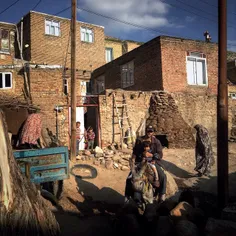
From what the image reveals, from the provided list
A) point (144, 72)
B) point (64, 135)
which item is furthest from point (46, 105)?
point (144, 72)

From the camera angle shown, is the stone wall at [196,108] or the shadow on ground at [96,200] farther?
the stone wall at [196,108]

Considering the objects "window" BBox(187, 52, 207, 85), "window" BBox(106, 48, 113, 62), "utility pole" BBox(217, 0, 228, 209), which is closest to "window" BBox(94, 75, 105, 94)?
"window" BBox(187, 52, 207, 85)

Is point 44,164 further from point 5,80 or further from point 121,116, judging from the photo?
point 5,80

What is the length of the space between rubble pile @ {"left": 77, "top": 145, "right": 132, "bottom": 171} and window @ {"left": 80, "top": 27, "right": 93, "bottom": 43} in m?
15.7

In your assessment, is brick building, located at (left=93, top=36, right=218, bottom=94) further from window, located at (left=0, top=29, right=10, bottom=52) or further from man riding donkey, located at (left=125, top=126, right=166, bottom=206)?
man riding donkey, located at (left=125, top=126, right=166, bottom=206)

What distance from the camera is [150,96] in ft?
48.8

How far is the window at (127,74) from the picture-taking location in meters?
18.2

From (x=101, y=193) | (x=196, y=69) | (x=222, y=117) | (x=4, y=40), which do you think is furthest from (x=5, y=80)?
(x=222, y=117)

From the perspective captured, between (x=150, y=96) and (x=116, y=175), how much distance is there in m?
6.05

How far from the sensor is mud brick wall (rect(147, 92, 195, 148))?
47.0 feet

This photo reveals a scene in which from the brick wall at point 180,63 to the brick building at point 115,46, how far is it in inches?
535

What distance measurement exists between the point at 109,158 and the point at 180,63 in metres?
8.13

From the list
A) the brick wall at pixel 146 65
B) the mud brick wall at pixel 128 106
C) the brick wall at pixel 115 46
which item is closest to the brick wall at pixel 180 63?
the brick wall at pixel 146 65

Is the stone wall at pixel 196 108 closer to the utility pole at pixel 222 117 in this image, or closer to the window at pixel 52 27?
the utility pole at pixel 222 117
